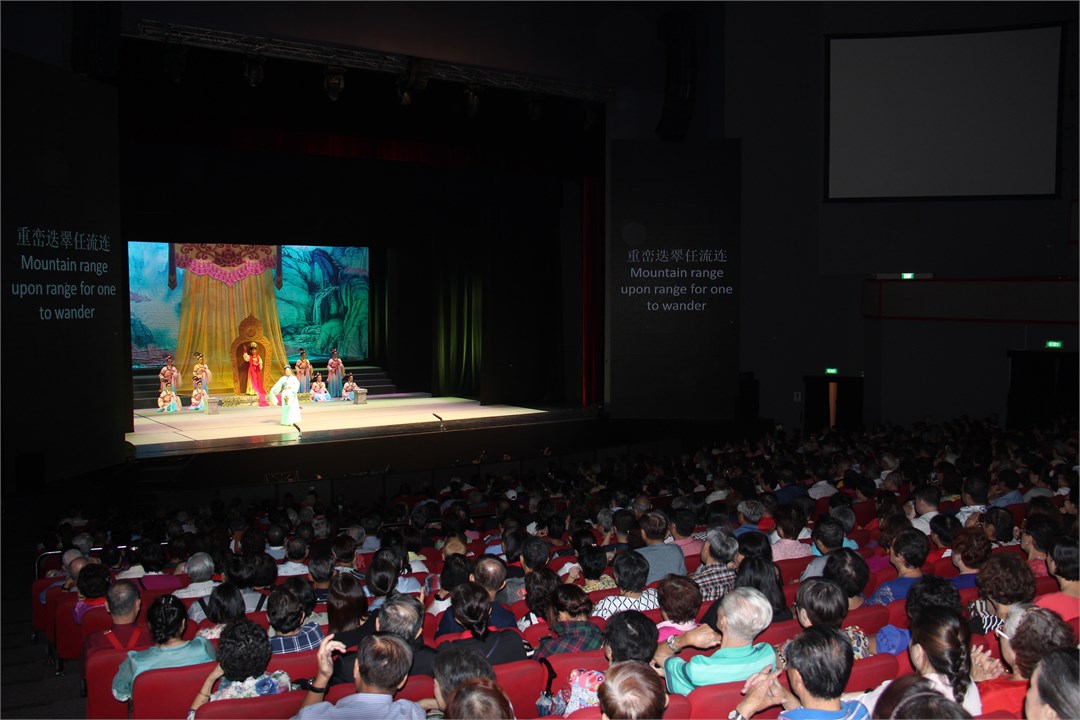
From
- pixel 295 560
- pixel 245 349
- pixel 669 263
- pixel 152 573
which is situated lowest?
pixel 152 573

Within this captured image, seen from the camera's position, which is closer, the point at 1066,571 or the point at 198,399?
the point at 1066,571

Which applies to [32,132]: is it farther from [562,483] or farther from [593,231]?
[593,231]

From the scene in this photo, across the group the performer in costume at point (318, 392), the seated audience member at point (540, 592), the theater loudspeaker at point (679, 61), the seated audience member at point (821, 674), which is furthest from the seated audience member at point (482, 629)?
the performer in costume at point (318, 392)

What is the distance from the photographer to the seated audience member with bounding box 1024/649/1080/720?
256cm

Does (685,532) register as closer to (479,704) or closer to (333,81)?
(479,704)

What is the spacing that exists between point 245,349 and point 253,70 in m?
8.15

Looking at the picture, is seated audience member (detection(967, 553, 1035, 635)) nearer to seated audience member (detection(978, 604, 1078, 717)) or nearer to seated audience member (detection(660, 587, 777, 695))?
seated audience member (detection(978, 604, 1078, 717))

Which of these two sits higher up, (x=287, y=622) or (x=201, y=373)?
(x=201, y=373)

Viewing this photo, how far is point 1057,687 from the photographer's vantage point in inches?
102

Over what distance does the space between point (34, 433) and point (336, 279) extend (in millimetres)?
10648

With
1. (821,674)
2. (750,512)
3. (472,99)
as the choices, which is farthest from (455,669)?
(472,99)

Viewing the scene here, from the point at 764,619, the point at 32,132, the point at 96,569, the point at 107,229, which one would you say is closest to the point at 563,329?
the point at 107,229

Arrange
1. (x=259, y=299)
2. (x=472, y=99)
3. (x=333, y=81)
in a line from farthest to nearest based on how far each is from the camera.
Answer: (x=259, y=299) < (x=472, y=99) < (x=333, y=81)

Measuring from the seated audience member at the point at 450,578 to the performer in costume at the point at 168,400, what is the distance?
42.1 ft
